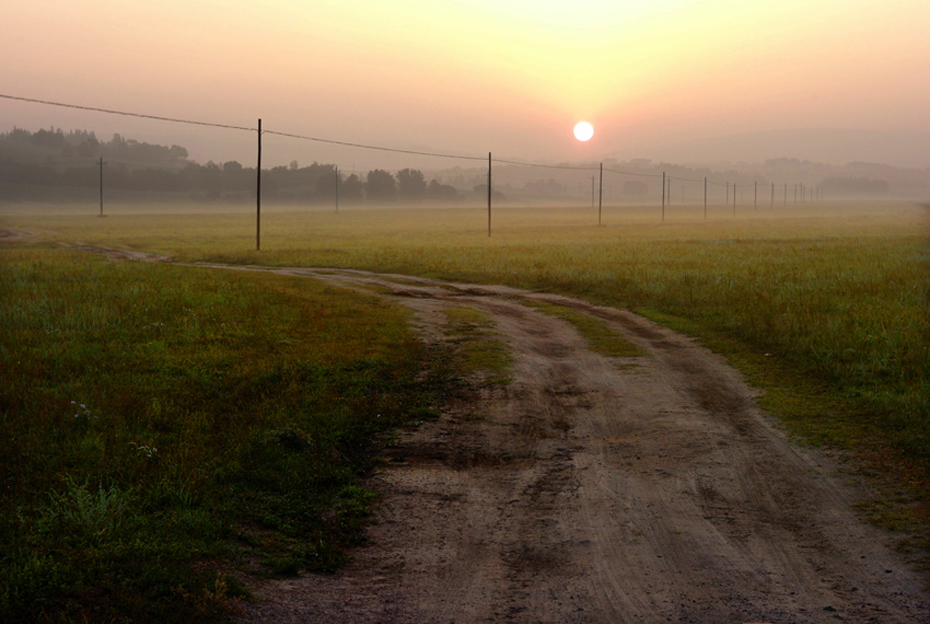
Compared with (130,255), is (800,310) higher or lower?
lower

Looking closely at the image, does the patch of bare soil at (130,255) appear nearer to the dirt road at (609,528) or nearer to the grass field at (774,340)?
the grass field at (774,340)

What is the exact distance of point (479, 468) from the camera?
9102 millimetres

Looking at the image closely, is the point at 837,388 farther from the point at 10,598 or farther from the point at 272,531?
the point at 10,598

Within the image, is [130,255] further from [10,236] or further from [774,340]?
[774,340]

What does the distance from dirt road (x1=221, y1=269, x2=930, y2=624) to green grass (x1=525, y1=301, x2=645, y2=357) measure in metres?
3.41

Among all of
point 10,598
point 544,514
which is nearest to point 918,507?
point 544,514

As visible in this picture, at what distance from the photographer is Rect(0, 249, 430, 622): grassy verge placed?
5.88 m

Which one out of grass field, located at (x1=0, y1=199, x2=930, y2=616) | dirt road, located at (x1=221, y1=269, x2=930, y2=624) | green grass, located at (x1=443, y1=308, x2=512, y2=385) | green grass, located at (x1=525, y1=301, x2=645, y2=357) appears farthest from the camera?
green grass, located at (x1=525, y1=301, x2=645, y2=357)

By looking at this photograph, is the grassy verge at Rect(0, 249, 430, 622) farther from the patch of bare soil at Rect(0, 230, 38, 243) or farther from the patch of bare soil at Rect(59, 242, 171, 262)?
the patch of bare soil at Rect(0, 230, 38, 243)

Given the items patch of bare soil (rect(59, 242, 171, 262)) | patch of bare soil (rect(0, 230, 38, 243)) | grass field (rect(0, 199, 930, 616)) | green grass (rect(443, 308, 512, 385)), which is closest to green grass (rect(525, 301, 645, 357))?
grass field (rect(0, 199, 930, 616))

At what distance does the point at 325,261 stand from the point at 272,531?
36414 mm

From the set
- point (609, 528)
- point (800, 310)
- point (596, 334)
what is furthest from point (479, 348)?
point (800, 310)

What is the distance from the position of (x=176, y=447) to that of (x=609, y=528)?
5.34 meters

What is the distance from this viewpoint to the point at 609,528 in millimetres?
7301
